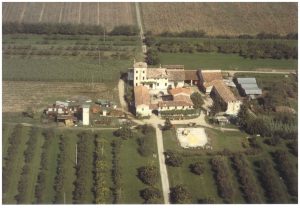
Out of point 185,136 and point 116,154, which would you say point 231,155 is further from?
point 116,154

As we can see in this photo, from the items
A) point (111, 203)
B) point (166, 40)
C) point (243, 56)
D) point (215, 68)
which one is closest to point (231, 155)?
point (111, 203)

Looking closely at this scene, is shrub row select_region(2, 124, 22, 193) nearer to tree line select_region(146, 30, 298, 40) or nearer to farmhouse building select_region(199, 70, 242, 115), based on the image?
farmhouse building select_region(199, 70, 242, 115)

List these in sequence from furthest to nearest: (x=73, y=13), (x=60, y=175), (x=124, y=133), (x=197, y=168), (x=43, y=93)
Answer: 1. (x=73, y=13)
2. (x=43, y=93)
3. (x=124, y=133)
4. (x=197, y=168)
5. (x=60, y=175)

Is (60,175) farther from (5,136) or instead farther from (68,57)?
(68,57)

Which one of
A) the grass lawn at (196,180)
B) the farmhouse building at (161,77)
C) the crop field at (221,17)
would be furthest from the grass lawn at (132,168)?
the crop field at (221,17)

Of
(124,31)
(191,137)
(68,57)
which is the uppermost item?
(124,31)

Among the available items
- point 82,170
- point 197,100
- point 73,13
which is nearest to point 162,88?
point 197,100

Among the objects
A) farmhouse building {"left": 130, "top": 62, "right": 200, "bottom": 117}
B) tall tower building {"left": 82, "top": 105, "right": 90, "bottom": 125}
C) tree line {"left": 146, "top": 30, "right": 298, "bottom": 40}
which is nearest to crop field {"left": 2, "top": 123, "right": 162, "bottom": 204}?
tall tower building {"left": 82, "top": 105, "right": 90, "bottom": 125}
